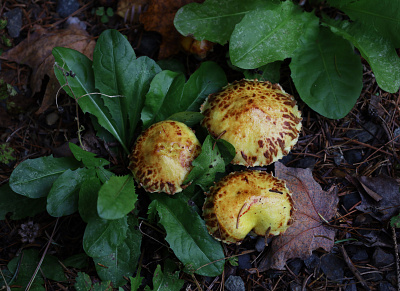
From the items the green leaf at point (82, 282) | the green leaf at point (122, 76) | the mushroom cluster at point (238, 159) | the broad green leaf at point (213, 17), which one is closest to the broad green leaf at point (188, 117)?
the mushroom cluster at point (238, 159)

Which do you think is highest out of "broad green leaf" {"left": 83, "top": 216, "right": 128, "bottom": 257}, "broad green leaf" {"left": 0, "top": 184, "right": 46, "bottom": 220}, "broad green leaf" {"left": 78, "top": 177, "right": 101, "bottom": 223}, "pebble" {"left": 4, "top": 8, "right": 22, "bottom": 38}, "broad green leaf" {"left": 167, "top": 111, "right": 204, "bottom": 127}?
"pebble" {"left": 4, "top": 8, "right": 22, "bottom": 38}

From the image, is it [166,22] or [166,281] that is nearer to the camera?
[166,281]

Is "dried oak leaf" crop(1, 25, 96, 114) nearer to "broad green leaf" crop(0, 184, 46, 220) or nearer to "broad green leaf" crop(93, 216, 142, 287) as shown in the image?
"broad green leaf" crop(0, 184, 46, 220)

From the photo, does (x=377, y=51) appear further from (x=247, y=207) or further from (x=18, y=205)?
(x=18, y=205)

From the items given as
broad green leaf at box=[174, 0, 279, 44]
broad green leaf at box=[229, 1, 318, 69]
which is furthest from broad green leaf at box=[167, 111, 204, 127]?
broad green leaf at box=[174, 0, 279, 44]

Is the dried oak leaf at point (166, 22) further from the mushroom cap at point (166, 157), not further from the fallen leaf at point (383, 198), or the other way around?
the fallen leaf at point (383, 198)

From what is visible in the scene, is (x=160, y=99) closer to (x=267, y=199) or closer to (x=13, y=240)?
(x=267, y=199)

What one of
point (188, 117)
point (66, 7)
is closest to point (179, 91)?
point (188, 117)
